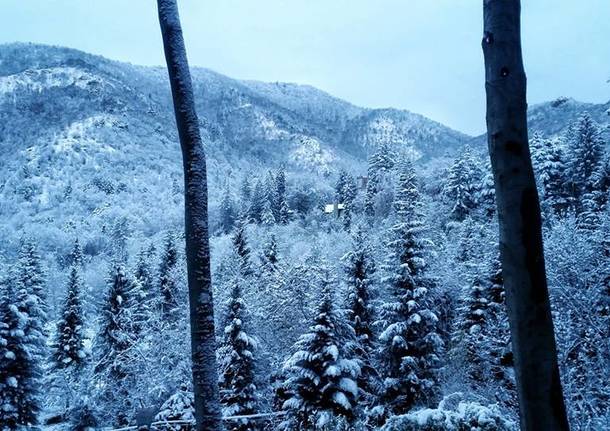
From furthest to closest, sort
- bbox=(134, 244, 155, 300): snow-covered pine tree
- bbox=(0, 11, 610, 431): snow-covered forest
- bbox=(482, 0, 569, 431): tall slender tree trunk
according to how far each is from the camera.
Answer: bbox=(134, 244, 155, 300): snow-covered pine tree
bbox=(0, 11, 610, 431): snow-covered forest
bbox=(482, 0, 569, 431): tall slender tree trunk

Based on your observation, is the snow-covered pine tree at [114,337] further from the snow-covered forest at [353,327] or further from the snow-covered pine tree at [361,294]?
the snow-covered pine tree at [361,294]

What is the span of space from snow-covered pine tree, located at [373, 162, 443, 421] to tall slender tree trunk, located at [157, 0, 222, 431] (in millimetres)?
14956

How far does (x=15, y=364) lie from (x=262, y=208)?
49981 mm

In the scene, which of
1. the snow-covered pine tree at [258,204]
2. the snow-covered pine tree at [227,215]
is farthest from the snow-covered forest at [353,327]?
the snow-covered pine tree at [227,215]

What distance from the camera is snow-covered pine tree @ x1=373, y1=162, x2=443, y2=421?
60.9 ft

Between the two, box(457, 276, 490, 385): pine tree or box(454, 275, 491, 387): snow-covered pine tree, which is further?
box(457, 276, 490, 385): pine tree

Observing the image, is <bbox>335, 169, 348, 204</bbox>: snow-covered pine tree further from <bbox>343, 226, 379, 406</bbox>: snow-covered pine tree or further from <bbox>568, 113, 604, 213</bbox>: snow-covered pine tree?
<bbox>343, 226, 379, 406</bbox>: snow-covered pine tree

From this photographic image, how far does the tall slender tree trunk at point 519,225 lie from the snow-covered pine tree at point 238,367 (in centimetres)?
1753


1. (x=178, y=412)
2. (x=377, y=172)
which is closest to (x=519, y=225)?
(x=178, y=412)

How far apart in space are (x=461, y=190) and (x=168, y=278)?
28065 millimetres

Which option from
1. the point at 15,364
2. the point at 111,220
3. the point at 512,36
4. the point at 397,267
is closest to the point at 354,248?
the point at 397,267

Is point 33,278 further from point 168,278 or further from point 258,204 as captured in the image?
point 258,204

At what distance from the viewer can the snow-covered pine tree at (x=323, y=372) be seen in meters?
15.7

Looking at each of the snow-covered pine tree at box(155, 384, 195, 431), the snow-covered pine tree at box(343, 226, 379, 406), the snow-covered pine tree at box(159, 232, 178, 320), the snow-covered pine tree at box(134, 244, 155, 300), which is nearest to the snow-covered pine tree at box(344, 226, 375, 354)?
the snow-covered pine tree at box(343, 226, 379, 406)
